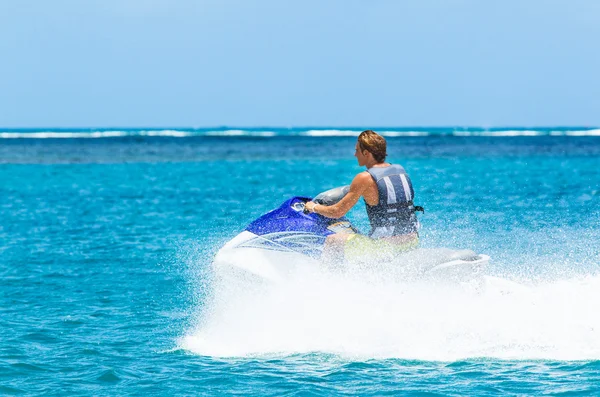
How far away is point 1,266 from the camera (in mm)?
14055

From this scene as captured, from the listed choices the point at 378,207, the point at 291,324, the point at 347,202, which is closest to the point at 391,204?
the point at 378,207

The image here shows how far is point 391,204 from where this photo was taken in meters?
7.12

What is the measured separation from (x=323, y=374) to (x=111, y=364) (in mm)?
2043

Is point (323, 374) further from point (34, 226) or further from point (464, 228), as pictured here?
point (34, 226)

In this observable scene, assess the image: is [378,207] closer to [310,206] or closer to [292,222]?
[310,206]

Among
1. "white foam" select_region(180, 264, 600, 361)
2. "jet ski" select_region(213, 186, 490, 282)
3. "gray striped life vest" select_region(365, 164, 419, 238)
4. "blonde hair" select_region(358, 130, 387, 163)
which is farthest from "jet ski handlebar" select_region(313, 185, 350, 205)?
"white foam" select_region(180, 264, 600, 361)

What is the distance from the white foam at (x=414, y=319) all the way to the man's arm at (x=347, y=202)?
0.56 metres

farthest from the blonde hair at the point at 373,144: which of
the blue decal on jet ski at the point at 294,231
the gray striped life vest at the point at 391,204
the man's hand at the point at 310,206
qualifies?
the blue decal on jet ski at the point at 294,231

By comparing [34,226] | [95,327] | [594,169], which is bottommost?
[95,327]

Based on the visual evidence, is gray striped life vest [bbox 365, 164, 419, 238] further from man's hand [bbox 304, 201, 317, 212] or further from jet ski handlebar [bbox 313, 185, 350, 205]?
man's hand [bbox 304, 201, 317, 212]

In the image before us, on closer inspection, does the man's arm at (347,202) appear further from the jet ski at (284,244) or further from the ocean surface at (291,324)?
the ocean surface at (291,324)

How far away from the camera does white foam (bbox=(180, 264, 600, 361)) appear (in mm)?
7320

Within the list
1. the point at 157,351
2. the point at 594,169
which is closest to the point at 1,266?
the point at 157,351

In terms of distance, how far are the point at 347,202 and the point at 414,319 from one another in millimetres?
1193
